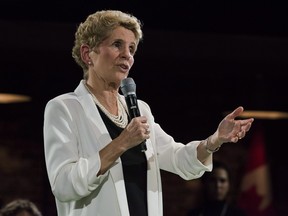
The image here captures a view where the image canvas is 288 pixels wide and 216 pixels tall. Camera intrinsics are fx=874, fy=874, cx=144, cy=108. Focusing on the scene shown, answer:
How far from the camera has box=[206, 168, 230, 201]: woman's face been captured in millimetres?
4961

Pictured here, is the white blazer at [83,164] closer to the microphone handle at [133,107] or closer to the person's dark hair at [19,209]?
the microphone handle at [133,107]

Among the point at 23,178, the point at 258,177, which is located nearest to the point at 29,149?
the point at 23,178

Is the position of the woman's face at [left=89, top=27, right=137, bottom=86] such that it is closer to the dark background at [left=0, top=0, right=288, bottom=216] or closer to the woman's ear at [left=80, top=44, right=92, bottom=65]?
the woman's ear at [left=80, top=44, right=92, bottom=65]

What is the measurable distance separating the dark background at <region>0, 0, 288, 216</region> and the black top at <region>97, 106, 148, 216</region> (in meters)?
3.13

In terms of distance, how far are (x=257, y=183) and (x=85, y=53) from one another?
4072 millimetres

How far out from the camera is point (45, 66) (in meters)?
5.90

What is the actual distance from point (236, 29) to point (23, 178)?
1.95 metres

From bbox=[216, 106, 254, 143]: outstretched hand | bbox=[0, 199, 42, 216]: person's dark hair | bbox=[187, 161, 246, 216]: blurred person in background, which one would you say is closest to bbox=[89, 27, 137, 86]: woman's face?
bbox=[216, 106, 254, 143]: outstretched hand

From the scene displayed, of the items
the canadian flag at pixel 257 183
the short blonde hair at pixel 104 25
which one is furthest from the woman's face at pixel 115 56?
the canadian flag at pixel 257 183

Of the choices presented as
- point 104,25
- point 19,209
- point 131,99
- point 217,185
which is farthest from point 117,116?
point 217,185

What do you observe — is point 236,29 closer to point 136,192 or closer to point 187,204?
point 187,204

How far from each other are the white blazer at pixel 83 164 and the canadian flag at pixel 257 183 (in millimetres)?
3852

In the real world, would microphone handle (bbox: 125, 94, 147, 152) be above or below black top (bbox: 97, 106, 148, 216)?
above

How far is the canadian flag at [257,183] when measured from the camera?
6.18m
